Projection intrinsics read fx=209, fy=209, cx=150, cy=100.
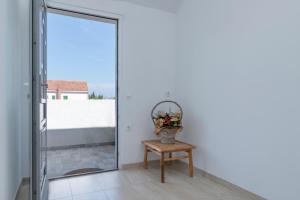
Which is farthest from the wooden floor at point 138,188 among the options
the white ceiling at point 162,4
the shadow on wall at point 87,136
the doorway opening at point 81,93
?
the white ceiling at point 162,4

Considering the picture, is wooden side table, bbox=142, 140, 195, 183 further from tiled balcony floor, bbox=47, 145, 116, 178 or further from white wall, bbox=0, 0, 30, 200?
white wall, bbox=0, 0, 30, 200

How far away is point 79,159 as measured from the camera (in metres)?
3.61

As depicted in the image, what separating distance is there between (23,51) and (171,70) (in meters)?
2.19

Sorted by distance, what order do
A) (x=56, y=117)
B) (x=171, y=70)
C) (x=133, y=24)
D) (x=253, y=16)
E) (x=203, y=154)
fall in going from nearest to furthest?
(x=253, y=16)
(x=203, y=154)
(x=133, y=24)
(x=171, y=70)
(x=56, y=117)

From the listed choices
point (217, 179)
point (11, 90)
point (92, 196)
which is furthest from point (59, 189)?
point (217, 179)

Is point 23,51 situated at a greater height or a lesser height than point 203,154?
greater

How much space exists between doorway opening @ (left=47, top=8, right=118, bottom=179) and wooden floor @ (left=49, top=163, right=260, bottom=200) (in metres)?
0.39

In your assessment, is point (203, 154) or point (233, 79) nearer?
point (233, 79)

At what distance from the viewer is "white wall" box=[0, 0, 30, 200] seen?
1.66 m

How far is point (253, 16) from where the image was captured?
2.29 m

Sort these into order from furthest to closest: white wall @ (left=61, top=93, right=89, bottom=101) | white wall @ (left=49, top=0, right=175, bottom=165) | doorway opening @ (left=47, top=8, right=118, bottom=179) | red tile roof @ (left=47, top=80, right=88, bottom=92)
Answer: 1. white wall @ (left=61, top=93, right=89, bottom=101)
2. red tile roof @ (left=47, top=80, right=88, bottom=92)
3. doorway opening @ (left=47, top=8, right=118, bottom=179)
4. white wall @ (left=49, top=0, right=175, bottom=165)

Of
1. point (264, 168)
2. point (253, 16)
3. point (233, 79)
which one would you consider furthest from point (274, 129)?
point (253, 16)

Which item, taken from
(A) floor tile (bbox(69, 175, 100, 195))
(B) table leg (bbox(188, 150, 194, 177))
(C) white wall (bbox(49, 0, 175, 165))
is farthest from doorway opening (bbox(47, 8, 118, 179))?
(B) table leg (bbox(188, 150, 194, 177))

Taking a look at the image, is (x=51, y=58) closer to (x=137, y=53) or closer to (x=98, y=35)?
(x=98, y=35)
